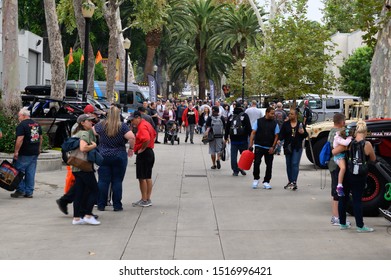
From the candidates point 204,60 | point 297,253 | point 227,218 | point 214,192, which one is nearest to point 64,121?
point 214,192

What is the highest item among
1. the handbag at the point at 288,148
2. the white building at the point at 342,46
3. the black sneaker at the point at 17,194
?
the white building at the point at 342,46

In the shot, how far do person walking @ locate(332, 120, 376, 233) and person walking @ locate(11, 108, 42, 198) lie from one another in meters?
6.01

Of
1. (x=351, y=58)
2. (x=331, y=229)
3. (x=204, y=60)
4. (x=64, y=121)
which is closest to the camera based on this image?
(x=331, y=229)

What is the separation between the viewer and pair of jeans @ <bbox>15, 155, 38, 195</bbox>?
1536 centimetres

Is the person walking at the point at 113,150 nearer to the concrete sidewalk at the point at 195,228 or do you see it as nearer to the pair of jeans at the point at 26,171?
the concrete sidewalk at the point at 195,228

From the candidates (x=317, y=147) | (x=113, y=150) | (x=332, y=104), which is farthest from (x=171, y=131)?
(x=113, y=150)

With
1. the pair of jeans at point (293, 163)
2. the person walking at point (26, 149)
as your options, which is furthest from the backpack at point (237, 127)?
the person walking at point (26, 149)

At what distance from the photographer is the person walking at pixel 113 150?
13.4 m

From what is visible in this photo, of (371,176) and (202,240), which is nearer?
(202,240)

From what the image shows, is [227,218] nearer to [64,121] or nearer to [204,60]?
[64,121]

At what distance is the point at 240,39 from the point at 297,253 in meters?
60.0

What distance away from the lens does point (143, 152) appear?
1438cm

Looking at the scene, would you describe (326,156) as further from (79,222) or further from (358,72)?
(358,72)
